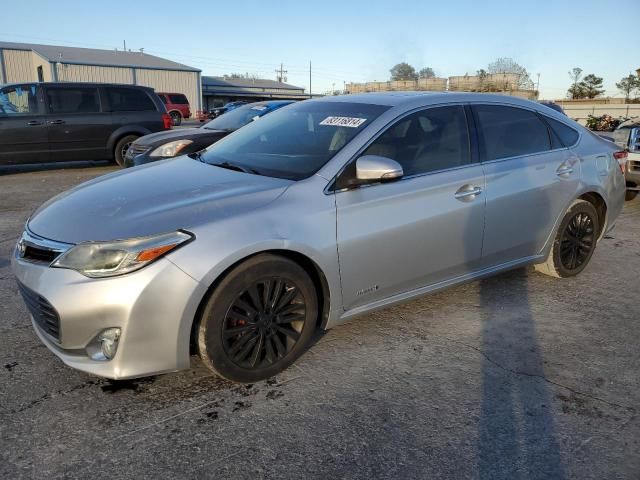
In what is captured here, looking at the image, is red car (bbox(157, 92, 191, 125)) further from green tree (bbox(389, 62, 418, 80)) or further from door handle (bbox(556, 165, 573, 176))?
green tree (bbox(389, 62, 418, 80))

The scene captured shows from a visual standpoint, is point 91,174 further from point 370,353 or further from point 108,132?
point 370,353

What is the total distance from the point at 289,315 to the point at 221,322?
0.42 m

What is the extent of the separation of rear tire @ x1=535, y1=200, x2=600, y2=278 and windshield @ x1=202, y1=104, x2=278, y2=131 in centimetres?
558

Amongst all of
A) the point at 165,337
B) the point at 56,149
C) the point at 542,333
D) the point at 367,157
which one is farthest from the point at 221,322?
the point at 56,149

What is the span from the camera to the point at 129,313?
2402mm

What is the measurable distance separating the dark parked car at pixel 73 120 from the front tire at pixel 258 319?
887 cm

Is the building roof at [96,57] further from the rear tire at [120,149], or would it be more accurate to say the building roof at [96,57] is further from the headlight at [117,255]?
the headlight at [117,255]

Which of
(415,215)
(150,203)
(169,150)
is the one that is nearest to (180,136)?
(169,150)

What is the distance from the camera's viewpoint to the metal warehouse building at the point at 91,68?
3800 cm

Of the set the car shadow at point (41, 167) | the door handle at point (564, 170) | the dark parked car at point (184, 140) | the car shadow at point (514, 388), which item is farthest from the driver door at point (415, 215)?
the car shadow at point (41, 167)

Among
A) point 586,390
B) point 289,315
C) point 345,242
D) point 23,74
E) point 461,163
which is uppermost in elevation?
point 23,74

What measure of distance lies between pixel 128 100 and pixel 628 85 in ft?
219

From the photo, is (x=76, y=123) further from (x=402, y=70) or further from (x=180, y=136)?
(x=402, y=70)

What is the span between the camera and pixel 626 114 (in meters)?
39.1
